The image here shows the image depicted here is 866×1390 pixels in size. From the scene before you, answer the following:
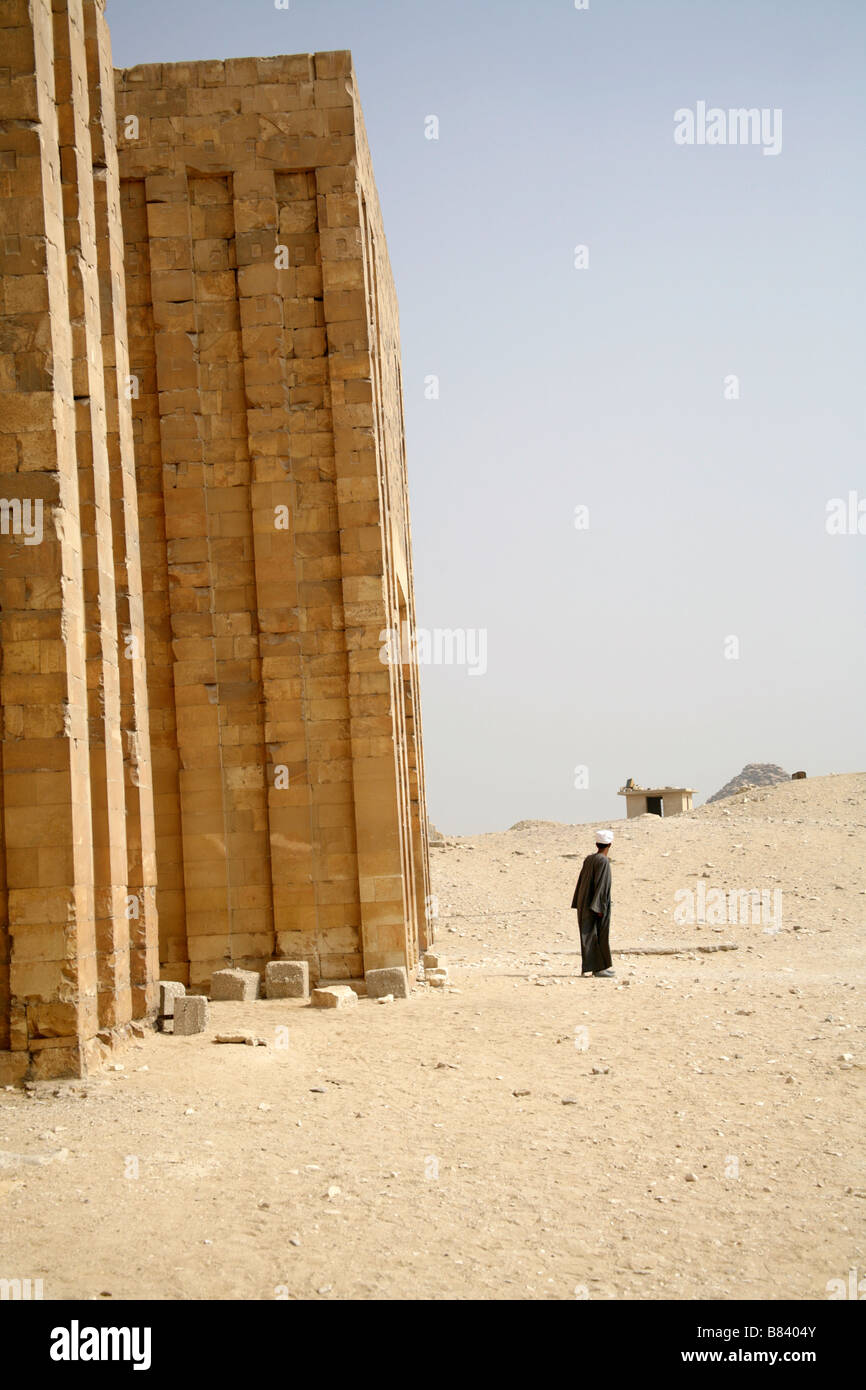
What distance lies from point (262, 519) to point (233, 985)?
510 cm

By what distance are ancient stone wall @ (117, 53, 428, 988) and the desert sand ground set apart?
5.53 ft

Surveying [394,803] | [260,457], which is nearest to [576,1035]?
[394,803]

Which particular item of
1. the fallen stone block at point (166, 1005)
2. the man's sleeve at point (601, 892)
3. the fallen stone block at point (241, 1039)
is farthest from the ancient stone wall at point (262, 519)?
the fallen stone block at point (241, 1039)

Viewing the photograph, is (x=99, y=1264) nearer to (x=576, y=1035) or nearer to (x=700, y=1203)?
(x=700, y=1203)

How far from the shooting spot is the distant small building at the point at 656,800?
37.3 meters

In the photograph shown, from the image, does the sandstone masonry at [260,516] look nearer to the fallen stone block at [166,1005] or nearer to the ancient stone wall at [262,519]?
the ancient stone wall at [262,519]

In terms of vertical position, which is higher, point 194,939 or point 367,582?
point 367,582

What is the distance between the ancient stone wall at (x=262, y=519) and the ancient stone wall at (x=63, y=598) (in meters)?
2.55

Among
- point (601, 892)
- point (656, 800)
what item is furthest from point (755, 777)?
point (601, 892)

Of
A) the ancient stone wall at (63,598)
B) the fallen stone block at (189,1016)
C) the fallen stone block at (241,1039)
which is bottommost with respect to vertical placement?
the fallen stone block at (241,1039)

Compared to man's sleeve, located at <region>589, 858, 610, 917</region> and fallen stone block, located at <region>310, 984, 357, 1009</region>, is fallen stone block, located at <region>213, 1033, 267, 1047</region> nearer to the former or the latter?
fallen stone block, located at <region>310, 984, 357, 1009</region>
